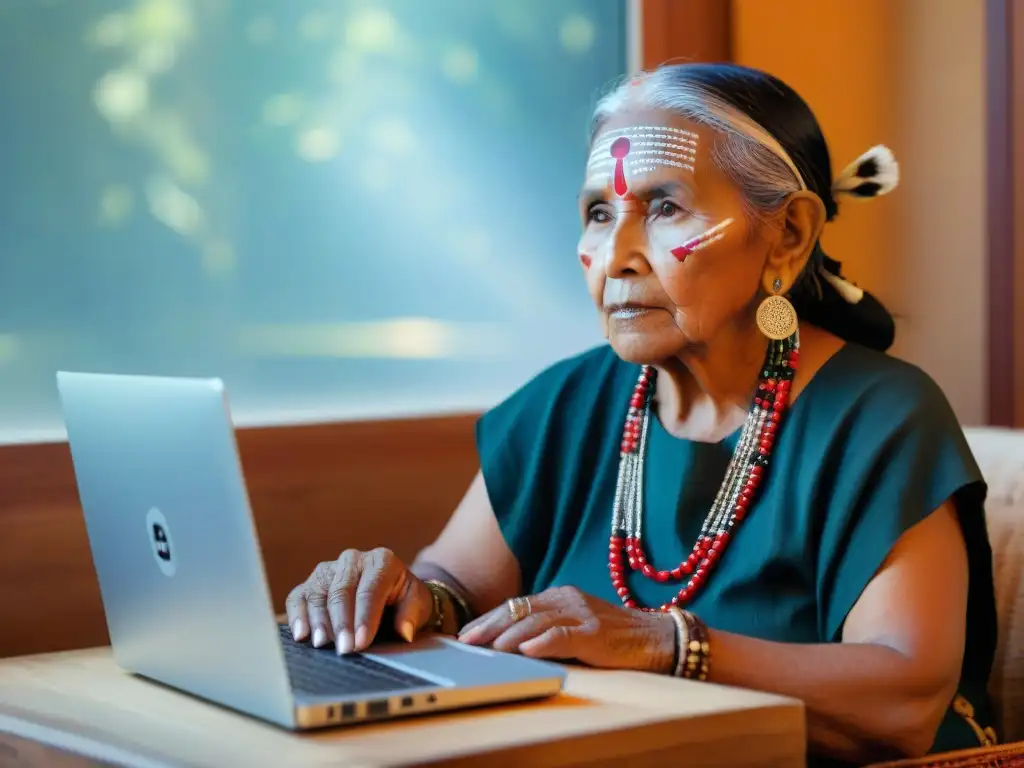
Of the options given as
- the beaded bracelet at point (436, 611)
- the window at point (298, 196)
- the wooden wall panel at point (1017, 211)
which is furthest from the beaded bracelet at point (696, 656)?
the wooden wall panel at point (1017, 211)

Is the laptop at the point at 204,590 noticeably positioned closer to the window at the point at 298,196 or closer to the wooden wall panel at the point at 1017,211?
the window at the point at 298,196

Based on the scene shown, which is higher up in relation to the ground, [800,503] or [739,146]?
[739,146]

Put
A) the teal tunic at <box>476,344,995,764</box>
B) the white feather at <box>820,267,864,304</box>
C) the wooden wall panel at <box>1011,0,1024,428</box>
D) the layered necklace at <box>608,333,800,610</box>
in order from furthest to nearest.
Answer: the wooden wall panel at <box>1011,0,1024,428</box>, the white feather at <box>820,267,864,304</box>, the layered necklace at <box>608,333,800,610</box>, the teal tunic at <box>476,344,995,764</box>

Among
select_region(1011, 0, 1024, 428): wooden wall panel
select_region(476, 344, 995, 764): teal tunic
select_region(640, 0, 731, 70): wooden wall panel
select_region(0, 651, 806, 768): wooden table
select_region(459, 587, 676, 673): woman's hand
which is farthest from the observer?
select_region(640, 0, 731, 70): wooden wall panel

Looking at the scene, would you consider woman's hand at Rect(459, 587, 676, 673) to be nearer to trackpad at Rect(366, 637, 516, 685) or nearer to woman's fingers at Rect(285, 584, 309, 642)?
trackpad at Rect(366, 637, 516, 685)

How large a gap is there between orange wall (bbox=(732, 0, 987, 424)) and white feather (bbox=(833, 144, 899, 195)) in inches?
26.5

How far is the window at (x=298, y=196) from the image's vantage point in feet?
5.83

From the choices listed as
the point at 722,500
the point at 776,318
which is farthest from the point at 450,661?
the point at 776,318

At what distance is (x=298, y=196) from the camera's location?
6.56 ft

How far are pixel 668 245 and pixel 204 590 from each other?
0.73m

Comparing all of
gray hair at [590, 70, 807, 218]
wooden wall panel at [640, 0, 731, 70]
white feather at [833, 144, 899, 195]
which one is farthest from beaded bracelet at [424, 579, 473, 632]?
wooden wall panel at [640, 0, 731, 70]

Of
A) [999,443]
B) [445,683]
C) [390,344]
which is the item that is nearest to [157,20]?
[390,344]

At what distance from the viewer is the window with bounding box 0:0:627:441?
1.78 metres

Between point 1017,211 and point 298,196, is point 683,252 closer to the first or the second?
point 298,196
